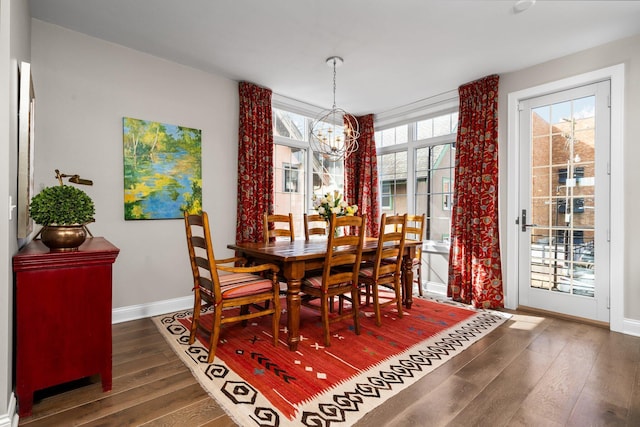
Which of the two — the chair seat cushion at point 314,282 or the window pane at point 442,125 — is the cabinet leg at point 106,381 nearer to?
the chair seat cushion at point 314,282

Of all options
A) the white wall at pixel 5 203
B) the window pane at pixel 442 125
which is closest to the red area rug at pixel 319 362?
the white wall at pixel 5 203

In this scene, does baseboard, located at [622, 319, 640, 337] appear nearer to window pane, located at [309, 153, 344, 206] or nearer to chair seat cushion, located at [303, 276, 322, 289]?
chair seat cushion, located at [303, 276, 322, 289]

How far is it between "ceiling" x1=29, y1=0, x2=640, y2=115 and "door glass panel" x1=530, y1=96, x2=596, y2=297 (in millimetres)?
671

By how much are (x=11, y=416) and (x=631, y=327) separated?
453 centimetres

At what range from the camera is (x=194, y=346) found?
2576 mm

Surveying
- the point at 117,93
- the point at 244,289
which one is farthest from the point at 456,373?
the point at 117,93

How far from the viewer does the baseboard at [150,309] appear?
10.4 feet

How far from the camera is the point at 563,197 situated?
3408 millimetres

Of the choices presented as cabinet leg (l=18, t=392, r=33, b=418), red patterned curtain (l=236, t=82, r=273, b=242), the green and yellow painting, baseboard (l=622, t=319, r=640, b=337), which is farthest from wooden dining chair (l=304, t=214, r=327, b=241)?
baseboard (l=622, t=319, r=640, b=337)

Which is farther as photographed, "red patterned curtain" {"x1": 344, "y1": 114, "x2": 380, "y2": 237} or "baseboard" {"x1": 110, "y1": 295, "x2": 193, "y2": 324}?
"red patterned curtain" {"x1": 344, "y1": 114, "x2": 380, "y2": 237}

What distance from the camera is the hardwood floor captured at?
1721 mm

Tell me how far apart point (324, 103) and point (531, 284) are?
3.57 meters

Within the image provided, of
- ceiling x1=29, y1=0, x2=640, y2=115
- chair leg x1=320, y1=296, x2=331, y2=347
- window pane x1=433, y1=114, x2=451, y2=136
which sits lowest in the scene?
chair leg x1=320, y1=296, x2=331, y2=347

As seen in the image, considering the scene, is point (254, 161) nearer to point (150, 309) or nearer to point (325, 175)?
point (325, 175)
